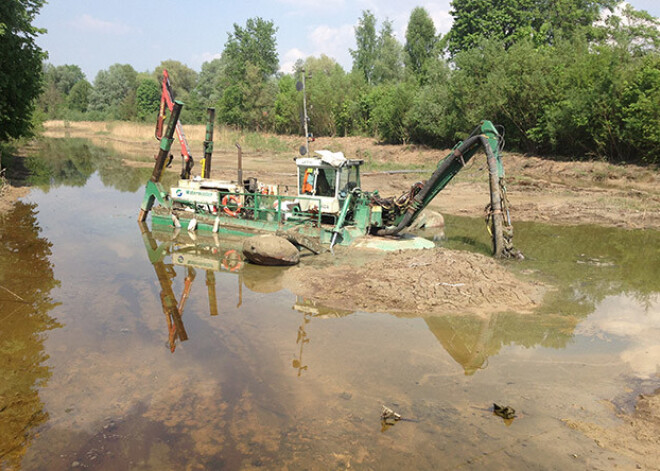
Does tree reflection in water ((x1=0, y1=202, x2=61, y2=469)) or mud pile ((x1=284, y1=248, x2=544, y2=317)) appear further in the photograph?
mud pile ((x1=284, y1=248, x2=544, y2=317))

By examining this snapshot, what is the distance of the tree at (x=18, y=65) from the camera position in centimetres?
1941

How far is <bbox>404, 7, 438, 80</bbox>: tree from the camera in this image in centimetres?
4988

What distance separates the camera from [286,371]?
6945 mm

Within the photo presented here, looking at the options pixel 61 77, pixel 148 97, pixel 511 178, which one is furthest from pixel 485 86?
pixel 61 77

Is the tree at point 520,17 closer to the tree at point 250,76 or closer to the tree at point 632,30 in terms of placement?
the tree at point 632,30

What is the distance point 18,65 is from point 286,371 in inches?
831

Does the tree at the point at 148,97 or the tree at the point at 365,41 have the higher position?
the tree at the point at 365,41

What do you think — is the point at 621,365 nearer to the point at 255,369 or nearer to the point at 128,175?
the point at 255,369

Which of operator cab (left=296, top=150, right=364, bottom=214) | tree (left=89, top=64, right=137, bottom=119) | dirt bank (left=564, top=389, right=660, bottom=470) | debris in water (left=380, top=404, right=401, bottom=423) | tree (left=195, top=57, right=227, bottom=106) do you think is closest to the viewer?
dirt bank (left=564, top=389, right=660, bottom=470)

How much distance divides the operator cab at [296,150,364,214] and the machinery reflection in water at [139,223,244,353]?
241 cm

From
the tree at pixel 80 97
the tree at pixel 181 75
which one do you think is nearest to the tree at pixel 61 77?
the tree at pixel 80 97

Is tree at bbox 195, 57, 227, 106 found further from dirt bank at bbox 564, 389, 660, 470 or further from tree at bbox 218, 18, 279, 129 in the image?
dirt bank at bbox 564, 389, 660, 470

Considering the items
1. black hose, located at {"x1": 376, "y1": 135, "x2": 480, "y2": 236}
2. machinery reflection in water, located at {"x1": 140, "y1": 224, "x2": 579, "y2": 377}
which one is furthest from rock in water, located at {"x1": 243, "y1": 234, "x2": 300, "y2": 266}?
black hose, located at {"x1": 376, "y1": 135, "x2": 480, "y2": 236}

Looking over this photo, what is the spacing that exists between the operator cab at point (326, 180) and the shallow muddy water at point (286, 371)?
2483 millimetres
